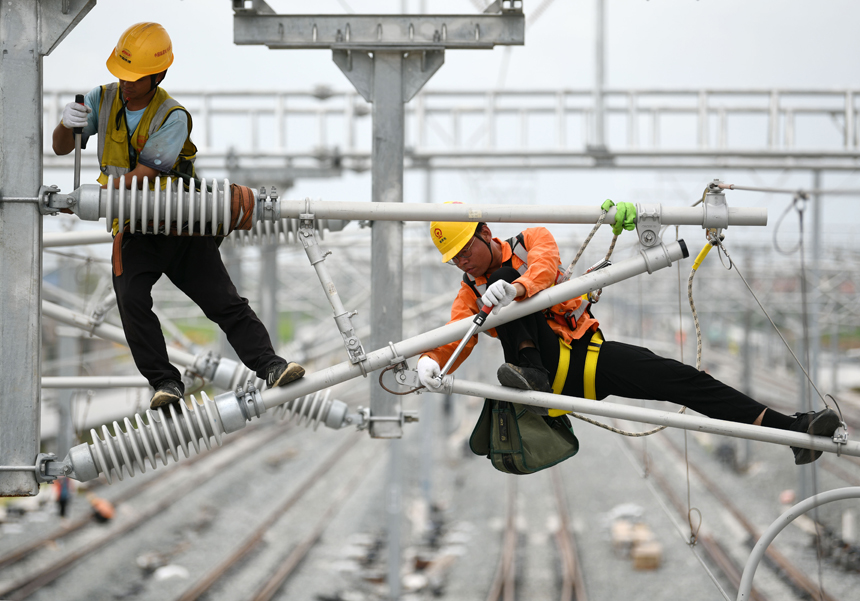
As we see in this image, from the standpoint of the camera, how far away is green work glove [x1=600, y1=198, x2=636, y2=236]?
3.43 metres

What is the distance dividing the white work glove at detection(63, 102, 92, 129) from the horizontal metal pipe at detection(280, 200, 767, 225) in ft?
2.92

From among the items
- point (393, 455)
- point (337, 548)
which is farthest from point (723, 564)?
point (337, 548)

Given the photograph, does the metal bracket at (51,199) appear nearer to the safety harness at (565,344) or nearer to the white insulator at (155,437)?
the white insulator at (155,437)

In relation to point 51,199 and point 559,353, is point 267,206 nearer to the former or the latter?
point 51,199

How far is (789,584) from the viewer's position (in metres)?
13.3

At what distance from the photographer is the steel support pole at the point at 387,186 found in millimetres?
4684

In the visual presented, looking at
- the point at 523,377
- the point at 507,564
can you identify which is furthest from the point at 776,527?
the point at 507,564

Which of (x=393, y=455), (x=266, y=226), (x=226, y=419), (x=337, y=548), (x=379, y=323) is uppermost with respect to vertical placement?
(x=266, y=226)

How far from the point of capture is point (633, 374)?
3760 mm

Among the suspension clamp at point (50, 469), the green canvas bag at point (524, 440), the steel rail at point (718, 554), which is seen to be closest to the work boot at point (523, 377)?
the green canvas bag at point (524, 440)

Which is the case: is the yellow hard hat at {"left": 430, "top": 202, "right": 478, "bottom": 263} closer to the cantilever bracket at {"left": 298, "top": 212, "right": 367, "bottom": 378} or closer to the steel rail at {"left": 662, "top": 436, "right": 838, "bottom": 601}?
the cantilever bracket at {"left": 298, "top": 212, "right": 367, "bottom": 378}

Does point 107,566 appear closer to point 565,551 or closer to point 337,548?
point 337,548

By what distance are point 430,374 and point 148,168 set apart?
151cm

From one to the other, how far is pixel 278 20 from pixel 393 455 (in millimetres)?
10947
